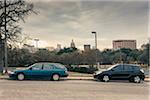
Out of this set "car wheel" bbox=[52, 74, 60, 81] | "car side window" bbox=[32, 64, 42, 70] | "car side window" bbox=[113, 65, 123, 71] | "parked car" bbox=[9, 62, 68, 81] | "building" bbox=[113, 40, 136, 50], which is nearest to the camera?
"parked car" bbox=[9, 62, 68, 81]

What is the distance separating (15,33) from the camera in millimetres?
36062

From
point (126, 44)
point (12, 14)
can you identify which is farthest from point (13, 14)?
point (126, 44)

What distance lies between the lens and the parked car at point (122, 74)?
25031 mm

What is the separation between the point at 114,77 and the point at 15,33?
48.8ft

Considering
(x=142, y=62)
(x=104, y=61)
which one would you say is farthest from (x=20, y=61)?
(x=142, y=62)

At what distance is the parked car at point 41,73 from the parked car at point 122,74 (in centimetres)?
286

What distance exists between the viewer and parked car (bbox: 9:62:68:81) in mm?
24562

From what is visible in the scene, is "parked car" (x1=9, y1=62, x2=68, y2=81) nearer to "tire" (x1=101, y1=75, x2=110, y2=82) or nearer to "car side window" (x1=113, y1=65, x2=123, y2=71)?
"tire" (x1=101, y1=75, x2=110, y2=82)

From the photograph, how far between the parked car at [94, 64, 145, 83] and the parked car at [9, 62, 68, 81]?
113 inches

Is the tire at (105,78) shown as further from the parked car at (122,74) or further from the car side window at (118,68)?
the car side window at (118,68)

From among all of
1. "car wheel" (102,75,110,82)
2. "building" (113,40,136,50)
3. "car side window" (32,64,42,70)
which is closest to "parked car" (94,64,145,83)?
"car wheel" (102,75,110,82)

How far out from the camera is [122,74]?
25.4 meters

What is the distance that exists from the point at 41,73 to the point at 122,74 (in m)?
6.13

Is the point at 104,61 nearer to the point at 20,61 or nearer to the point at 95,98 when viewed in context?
the point at 20,61
